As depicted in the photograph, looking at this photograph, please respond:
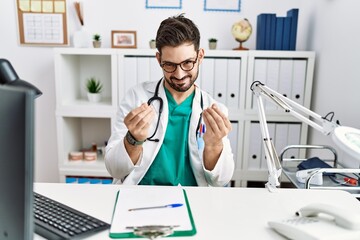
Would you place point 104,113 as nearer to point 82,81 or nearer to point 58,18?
point 82,81

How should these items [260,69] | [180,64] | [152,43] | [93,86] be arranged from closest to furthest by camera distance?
[180,64], [260,69], [152,43], [93,86]

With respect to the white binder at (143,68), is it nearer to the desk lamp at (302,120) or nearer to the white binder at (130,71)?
the white binder at (130,71)

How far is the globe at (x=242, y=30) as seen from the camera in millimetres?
2365

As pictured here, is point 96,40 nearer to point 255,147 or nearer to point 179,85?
point 179,85

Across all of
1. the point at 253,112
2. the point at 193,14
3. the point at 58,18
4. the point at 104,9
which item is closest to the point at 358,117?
the point at 253,112

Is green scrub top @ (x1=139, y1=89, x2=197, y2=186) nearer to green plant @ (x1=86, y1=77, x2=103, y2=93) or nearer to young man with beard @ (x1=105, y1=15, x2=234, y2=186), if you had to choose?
young man with beard @ (x1=105, y1=15, x2=234, y2=186)

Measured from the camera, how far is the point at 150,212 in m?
0.97

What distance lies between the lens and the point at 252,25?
8.29 ft

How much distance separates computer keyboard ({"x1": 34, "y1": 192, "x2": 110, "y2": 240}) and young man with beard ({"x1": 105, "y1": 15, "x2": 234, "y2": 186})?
397 mm

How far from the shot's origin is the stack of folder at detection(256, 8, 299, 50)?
7.52 ft

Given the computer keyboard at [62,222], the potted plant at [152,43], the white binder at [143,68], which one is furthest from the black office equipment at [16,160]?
the potted plant at [152,43]

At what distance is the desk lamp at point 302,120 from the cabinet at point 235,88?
1.09 metres

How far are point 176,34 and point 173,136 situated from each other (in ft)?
1.44

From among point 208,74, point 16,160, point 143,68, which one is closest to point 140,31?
point 143,68
